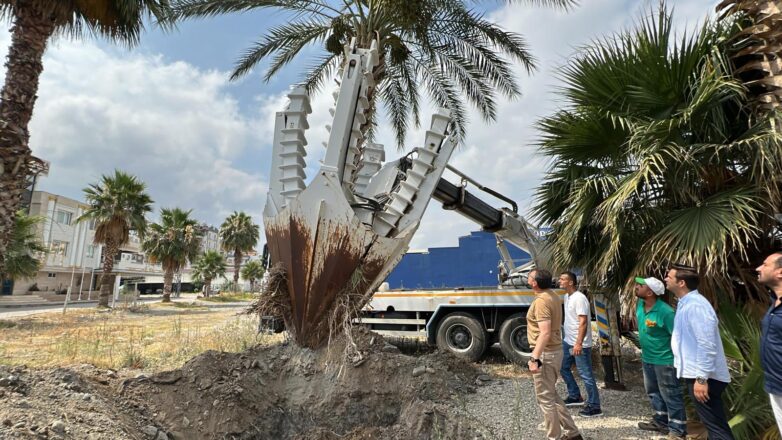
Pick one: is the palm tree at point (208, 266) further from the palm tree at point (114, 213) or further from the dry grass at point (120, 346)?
the dry grass at point (120, 346)


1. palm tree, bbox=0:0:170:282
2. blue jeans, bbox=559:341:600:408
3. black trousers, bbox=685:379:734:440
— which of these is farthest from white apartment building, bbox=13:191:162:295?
black trousers, bbox=685:379:734:440

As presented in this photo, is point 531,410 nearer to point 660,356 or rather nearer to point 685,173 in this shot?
point 660,356

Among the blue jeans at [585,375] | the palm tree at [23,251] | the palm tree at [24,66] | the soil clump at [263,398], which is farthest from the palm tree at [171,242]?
the blue jeans at [585,375]

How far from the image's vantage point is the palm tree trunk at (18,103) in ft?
20.9

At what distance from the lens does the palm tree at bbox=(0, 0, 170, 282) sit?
21.1ft

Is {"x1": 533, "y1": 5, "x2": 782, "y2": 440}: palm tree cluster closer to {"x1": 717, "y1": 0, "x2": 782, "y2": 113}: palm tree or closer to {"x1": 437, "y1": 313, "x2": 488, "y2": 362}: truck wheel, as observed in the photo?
{"x1": 717, "y1": 0, "x2": 782, "y2": 113}: palm tree

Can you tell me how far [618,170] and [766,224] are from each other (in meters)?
1.66

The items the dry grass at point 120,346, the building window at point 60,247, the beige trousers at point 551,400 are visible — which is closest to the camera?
the beige trousers at point 551,400

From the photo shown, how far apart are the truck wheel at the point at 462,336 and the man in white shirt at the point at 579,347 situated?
3.03m

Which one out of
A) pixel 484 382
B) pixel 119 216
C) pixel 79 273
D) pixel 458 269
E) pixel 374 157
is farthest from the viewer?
pixel 79 273

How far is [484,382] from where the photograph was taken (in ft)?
22.3

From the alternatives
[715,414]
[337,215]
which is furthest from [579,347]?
[337,215]

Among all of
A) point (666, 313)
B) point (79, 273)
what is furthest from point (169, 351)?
point (79, 273)

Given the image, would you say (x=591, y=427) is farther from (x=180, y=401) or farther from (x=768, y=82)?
(x=180, y=401)
